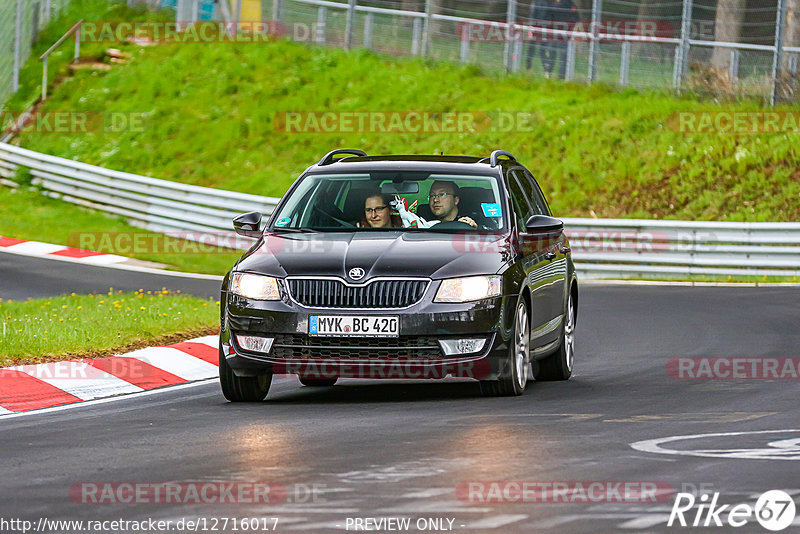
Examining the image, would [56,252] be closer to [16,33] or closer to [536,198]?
[16,33]

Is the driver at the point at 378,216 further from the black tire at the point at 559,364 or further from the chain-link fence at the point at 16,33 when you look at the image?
the chain-link fence at the point at 16,33

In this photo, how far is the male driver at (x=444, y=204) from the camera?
1156 cm

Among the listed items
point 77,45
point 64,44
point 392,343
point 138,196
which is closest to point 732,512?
point 392,343

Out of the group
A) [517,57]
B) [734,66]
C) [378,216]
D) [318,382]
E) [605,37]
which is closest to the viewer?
[378,216]

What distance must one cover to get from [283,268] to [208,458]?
2.59 meters

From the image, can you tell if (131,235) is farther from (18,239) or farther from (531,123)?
(531,123)

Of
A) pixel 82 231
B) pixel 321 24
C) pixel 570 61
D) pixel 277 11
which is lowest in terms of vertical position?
pixel 82 231

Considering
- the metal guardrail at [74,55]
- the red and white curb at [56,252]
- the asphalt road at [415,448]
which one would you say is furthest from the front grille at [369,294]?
the metal guardrail at [74,55]

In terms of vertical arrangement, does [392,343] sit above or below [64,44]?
below

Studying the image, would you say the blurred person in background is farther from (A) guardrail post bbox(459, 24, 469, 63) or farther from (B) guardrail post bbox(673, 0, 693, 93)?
(B) guardrail post bbox(673, 0, 693, 93)

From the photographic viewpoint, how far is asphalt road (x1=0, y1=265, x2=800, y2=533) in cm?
671

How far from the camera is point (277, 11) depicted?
36938 millimetres

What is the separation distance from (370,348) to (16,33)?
28.5 m

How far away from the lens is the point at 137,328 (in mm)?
14008
